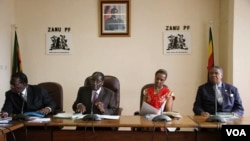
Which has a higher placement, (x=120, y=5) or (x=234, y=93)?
(x=120, y=5)

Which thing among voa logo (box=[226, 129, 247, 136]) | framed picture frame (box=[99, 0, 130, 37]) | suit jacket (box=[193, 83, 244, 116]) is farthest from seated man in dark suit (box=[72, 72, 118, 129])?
framed picture frame (box=[99, 0, 130, 37])

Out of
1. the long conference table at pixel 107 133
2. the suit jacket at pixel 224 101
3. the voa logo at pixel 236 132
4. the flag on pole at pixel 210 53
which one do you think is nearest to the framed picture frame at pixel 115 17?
the flag on pole at pixel 210 53

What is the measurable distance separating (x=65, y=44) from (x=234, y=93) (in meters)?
2.61

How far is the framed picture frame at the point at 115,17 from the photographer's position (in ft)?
15.1

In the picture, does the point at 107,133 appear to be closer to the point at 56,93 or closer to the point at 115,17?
the point at 56,93

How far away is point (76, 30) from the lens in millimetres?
4699

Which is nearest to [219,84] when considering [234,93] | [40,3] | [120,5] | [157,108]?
[234,93]

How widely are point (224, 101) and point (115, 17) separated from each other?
213 cm

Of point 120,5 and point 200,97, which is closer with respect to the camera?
point 200,97

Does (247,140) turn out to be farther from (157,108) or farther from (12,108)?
(12,108)

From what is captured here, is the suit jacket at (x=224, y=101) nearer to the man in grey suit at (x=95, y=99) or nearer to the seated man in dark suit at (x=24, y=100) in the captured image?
the man in grey suit at (x=95, y=99)

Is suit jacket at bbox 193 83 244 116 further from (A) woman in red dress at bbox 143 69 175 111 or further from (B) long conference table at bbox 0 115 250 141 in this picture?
(B) long conference table at bbox 0 115 250 141

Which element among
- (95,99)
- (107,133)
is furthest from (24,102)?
(107,133)

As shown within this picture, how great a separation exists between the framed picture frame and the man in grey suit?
156 centimetres
